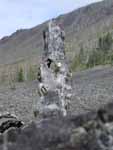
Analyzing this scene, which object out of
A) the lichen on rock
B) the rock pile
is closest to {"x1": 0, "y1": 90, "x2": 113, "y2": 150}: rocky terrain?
the rock pile

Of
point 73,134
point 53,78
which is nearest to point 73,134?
point 73,134

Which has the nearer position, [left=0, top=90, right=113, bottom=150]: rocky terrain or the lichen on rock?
[left=0, top=90, right=113, bottom=150]: rocky terrain

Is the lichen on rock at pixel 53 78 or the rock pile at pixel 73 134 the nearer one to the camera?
the rock pile at pixel 73 134

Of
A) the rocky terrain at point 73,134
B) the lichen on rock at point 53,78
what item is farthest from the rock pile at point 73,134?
the lichen on rock at point 53,78

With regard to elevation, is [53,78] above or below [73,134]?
below

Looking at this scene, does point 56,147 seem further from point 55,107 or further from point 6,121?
point 55,107

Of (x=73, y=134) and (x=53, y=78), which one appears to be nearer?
(x=73, y=134)

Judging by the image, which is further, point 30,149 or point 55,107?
point 55,107

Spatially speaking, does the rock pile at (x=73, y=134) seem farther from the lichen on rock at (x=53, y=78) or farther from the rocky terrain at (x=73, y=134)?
the lichen on rock at (x=53, y=78)

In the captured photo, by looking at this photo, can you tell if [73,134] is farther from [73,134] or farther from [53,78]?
[53,78]

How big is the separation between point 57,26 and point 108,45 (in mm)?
134235

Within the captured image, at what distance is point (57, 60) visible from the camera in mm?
12875

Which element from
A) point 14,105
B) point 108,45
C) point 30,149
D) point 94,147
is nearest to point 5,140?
point 30,149

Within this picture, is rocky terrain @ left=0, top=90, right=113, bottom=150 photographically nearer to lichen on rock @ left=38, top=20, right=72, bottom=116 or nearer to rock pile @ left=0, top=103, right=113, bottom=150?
rock pile @ left=0, top=103, right=113, bottom=150
